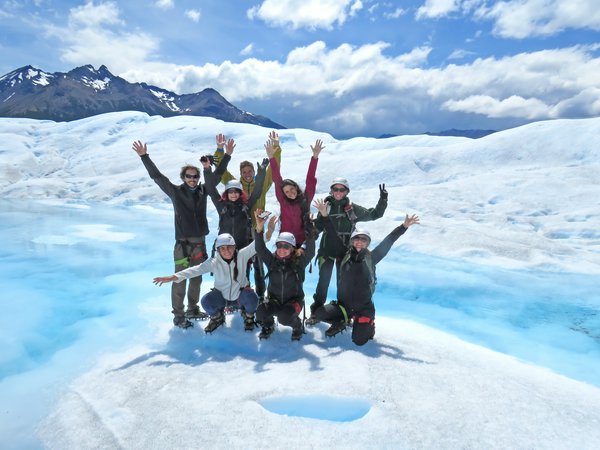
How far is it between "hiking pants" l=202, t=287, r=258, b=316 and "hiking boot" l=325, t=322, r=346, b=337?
0.98 metres

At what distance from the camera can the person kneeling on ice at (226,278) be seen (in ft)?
14.8

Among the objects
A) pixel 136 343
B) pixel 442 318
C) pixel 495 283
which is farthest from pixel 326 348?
pixel 495 283

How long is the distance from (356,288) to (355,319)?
375 mm

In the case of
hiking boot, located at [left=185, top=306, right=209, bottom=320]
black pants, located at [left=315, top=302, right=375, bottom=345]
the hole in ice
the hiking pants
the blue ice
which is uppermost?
the hiking pants

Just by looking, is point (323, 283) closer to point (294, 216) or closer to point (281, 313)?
point (281, 313)

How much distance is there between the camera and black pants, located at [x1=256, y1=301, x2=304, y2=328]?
14.6 ft

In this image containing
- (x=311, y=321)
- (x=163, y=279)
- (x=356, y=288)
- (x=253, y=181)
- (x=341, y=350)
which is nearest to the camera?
(x=163, y=279)

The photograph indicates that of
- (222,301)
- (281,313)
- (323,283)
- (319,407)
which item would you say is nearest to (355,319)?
(323,283)

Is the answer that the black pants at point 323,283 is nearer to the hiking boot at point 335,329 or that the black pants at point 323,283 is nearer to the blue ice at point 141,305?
the hiking boot at point 335,329

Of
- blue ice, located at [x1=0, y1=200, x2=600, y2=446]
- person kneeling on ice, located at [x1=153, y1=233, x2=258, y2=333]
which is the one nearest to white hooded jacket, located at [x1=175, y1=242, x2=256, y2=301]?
person kneeling on ice, located at [x1=153, y1=233, x2=258, y2=333]

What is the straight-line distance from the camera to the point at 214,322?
188 inches

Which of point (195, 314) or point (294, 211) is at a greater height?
point (294, 211)

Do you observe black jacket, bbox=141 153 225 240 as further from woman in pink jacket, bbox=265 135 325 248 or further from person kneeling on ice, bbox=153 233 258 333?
woman in pink jacket, bbox=265 135 325 248

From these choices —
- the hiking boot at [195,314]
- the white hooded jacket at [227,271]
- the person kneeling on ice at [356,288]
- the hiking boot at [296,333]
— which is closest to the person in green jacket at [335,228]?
the person kneeling on ice at [356,288]
